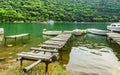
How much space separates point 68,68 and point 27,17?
211 ft

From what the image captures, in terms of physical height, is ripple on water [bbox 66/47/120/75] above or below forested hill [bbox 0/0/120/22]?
above

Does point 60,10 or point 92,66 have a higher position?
point 92,66

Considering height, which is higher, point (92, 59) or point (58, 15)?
point (92, 59)

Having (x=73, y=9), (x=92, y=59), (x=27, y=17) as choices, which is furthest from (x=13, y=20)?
(x=92, y=59)

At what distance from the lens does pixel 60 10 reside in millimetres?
85062

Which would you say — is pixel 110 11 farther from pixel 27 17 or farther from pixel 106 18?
pixel 27 17

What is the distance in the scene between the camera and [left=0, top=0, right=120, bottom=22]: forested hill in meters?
74.0

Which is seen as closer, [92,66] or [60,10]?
[92,66]

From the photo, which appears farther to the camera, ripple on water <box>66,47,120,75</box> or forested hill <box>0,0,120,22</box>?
forested hill <box>0,0,120,22</box>

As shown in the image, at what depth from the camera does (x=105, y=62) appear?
50.1ft

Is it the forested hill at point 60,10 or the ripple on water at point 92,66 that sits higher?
the ripple on water at point 92,66

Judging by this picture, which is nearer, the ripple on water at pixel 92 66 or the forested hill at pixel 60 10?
the ripple on water at pixel 92 66

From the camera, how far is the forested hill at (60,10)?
74.0 m

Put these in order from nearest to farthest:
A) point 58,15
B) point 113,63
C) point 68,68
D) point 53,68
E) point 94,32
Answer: point 53,68 → point 68,68 → point 113,63 → point 94,32 → point 58,15
